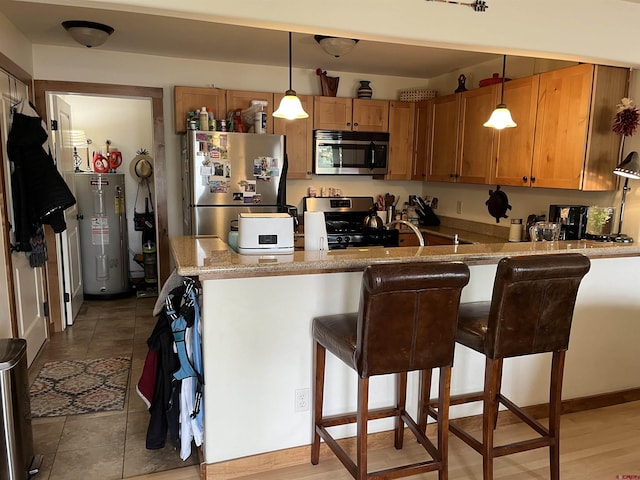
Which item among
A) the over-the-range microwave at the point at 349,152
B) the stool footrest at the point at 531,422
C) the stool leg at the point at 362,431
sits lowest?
the stool footrest at the point at 531,422

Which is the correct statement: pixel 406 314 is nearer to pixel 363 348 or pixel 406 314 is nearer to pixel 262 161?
pixel 363 348

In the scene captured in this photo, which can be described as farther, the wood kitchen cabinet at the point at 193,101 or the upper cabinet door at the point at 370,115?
the upper cabinet door at the point at 370,115

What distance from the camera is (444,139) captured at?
4.38 metres

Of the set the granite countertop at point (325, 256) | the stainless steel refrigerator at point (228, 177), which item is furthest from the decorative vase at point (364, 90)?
the granite countertop at point (325, 256)

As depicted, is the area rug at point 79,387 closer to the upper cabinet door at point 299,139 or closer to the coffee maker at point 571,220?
the upper cabinet door at point 299,139

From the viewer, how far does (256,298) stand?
85.5 inches

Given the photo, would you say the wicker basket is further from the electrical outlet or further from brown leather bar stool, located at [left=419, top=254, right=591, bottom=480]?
the electrical outlet

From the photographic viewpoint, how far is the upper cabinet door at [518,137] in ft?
11.1

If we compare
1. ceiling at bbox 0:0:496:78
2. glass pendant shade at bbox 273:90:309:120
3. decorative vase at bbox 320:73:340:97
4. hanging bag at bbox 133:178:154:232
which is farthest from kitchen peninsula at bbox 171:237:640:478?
hanging bag at bbox 133:178:154:232

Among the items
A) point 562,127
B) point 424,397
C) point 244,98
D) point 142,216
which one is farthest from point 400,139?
point 142,216

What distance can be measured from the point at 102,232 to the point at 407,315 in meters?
4.30

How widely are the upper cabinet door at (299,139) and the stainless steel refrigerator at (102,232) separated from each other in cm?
205

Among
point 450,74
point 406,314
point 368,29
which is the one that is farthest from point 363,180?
point 406,314

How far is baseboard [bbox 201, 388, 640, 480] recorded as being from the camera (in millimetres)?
2191
